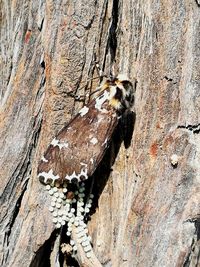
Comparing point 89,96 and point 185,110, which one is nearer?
point 185,110

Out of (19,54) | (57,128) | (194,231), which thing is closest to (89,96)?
(57,128)

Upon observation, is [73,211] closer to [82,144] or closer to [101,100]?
[82,144]

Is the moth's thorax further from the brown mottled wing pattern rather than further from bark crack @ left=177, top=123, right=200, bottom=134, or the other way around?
bark crack @ left=177, top=123, right=200, bottom=134

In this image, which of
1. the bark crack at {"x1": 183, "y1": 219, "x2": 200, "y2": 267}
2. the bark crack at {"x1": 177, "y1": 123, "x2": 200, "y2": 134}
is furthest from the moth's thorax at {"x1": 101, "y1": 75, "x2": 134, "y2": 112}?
the bark crack at {"x1": 183, "y1": 219, "x2": 200, "y2": 267}

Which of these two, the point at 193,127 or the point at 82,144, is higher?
the point at 193,127

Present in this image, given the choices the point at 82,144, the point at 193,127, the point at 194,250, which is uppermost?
the point at 193,127

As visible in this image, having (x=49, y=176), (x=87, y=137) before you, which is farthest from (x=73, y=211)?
(x=87, y=137)

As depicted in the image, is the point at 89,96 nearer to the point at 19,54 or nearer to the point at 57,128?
the point at 57,128
